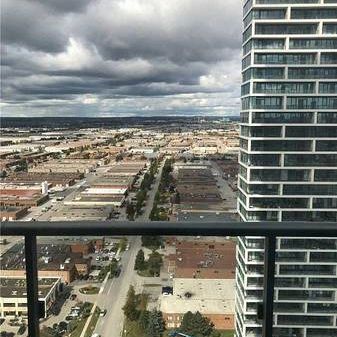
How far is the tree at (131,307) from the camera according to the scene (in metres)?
1.37

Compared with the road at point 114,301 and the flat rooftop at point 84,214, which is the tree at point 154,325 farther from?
the flat rooftop at point 84,214

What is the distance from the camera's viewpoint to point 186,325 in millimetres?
1397

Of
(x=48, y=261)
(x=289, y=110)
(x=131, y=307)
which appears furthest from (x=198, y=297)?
(x=289, y=110)

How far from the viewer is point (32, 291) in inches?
52.1

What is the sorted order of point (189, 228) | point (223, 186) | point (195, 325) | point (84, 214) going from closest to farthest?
point (189, 228) < point (195, 325) < point (84, 214) < point (223, 186)

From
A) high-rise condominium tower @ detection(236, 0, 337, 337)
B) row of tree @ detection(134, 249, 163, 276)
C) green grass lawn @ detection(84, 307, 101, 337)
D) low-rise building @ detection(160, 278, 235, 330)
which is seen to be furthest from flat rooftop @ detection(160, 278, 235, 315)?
high-rise condominium tower @ detection(236, 0, 337, 337)

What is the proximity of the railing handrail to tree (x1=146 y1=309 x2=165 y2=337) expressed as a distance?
1.20ft

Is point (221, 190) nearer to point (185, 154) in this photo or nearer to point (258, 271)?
point (185, 154)

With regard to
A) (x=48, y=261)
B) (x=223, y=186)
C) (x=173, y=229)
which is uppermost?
(x=173, y=229)

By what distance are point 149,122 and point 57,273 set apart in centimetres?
442

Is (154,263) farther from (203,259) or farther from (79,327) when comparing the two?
(79,327)

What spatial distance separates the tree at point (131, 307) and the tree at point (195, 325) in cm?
17

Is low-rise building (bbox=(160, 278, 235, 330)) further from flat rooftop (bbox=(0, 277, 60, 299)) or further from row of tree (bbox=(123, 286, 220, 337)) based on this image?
flat rooftop (bbox=(0, 277, 60, 299))

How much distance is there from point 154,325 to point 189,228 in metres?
0.43
